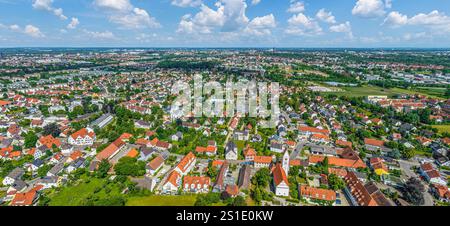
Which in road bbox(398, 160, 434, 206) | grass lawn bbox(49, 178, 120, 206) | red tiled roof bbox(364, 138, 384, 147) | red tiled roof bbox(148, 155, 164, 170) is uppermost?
red tiled roof bbox(148, 155, 164, 170)

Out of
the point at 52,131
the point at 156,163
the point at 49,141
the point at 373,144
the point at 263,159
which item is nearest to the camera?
the point at 156,163

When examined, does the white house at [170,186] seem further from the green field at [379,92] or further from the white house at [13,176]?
the green field at [379,92]

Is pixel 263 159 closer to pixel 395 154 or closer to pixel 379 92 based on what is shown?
pixel 395 154

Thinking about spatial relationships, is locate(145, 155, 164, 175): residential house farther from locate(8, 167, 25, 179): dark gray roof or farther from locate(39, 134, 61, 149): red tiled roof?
locate(39, 134, 61, 149): red tiled roof

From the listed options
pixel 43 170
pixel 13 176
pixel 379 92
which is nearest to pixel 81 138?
pixel 43 170

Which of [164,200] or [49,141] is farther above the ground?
[49,141]

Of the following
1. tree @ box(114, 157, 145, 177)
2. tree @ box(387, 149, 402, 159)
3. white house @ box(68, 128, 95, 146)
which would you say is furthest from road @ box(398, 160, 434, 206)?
white house @ box(68, 128, 95, 146)

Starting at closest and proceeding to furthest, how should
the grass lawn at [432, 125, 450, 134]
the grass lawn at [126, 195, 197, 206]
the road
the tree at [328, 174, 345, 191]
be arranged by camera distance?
the grass lawn at [126, 195, 197, 206]
the road
the tree at [328, 174, 345, 191]
the grass lawn at [432, 125, 450, 134]
